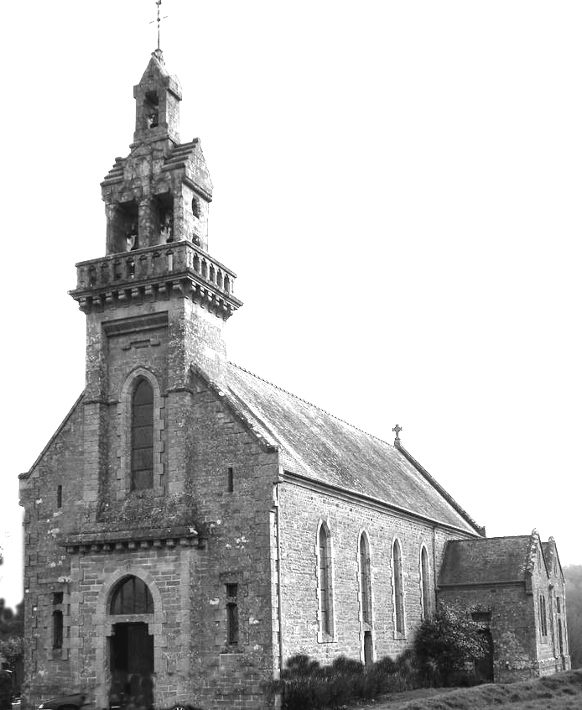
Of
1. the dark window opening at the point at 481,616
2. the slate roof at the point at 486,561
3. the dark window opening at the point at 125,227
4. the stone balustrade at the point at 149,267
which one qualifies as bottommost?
the dark window opening at the point at 481,616

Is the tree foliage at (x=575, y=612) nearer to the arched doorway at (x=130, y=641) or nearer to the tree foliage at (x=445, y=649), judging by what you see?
the tree foliage at (x=445, y=649)

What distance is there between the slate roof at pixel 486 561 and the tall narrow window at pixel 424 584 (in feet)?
5.47

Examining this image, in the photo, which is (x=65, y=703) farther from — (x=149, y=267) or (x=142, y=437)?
(x=149, y=267)

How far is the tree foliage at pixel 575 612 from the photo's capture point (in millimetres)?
70688

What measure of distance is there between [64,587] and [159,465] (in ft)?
17.3

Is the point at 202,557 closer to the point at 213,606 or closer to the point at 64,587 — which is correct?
the point at 213,606

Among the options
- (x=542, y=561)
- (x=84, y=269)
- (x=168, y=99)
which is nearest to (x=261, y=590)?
(x=84, y=269)

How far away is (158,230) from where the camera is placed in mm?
33375

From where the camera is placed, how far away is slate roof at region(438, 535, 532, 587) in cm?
4438

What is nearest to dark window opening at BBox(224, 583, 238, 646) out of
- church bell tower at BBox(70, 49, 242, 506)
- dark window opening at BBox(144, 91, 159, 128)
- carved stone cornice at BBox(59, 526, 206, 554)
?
carved stone cornice at BBox(59, 526, 206, 554)

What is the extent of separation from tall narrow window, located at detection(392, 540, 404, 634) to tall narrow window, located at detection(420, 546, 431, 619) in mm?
2941

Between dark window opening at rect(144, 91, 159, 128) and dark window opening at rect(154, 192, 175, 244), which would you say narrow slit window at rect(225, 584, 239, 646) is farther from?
dark window opening at rect(144, 91, 159, 128)

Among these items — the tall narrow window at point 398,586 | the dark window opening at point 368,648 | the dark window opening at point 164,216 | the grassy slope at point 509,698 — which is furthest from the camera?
the tall narrow window at point 398,586

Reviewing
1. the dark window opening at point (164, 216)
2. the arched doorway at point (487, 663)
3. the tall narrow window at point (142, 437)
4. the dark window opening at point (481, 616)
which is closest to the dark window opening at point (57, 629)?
the tall narrow window at point (142, 437)
